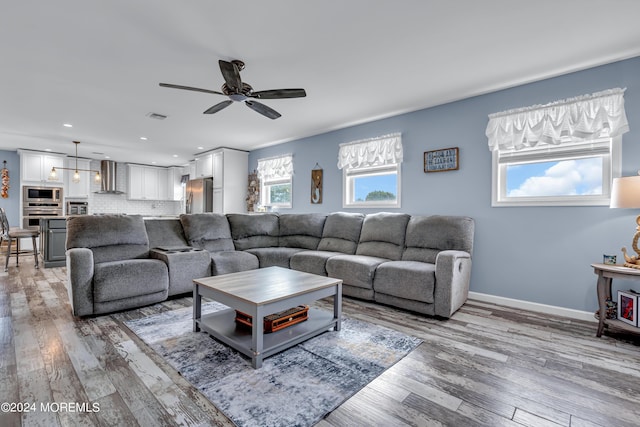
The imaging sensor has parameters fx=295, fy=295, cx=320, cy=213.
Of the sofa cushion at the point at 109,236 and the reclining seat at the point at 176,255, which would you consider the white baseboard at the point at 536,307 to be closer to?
the reclining seat at the point at 176,255

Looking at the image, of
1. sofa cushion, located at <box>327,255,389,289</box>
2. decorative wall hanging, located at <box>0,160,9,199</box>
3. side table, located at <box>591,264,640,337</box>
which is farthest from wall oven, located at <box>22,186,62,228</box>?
side table, located at <box>591,264,640,337</box>

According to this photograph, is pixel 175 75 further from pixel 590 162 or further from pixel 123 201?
pixel 123 201

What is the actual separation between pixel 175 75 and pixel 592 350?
14.7 feet

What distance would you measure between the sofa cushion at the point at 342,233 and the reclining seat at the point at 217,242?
1109 mm

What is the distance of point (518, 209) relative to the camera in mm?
3314

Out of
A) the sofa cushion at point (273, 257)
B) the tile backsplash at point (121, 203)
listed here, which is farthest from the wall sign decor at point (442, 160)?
the tile backsplash at point (121, 203)

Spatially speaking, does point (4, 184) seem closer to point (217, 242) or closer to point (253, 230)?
point (217, 242)

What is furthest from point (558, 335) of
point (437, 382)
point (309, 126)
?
point (309, 126)

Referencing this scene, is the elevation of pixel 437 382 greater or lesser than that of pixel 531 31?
lesser

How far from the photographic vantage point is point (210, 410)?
5.00 ft

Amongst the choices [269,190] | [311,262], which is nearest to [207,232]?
[311,262]

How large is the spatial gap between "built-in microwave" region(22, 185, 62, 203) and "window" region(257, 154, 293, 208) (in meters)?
5.19

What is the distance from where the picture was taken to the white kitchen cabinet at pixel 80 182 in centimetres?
754

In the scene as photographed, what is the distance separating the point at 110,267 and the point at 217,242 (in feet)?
4.95
